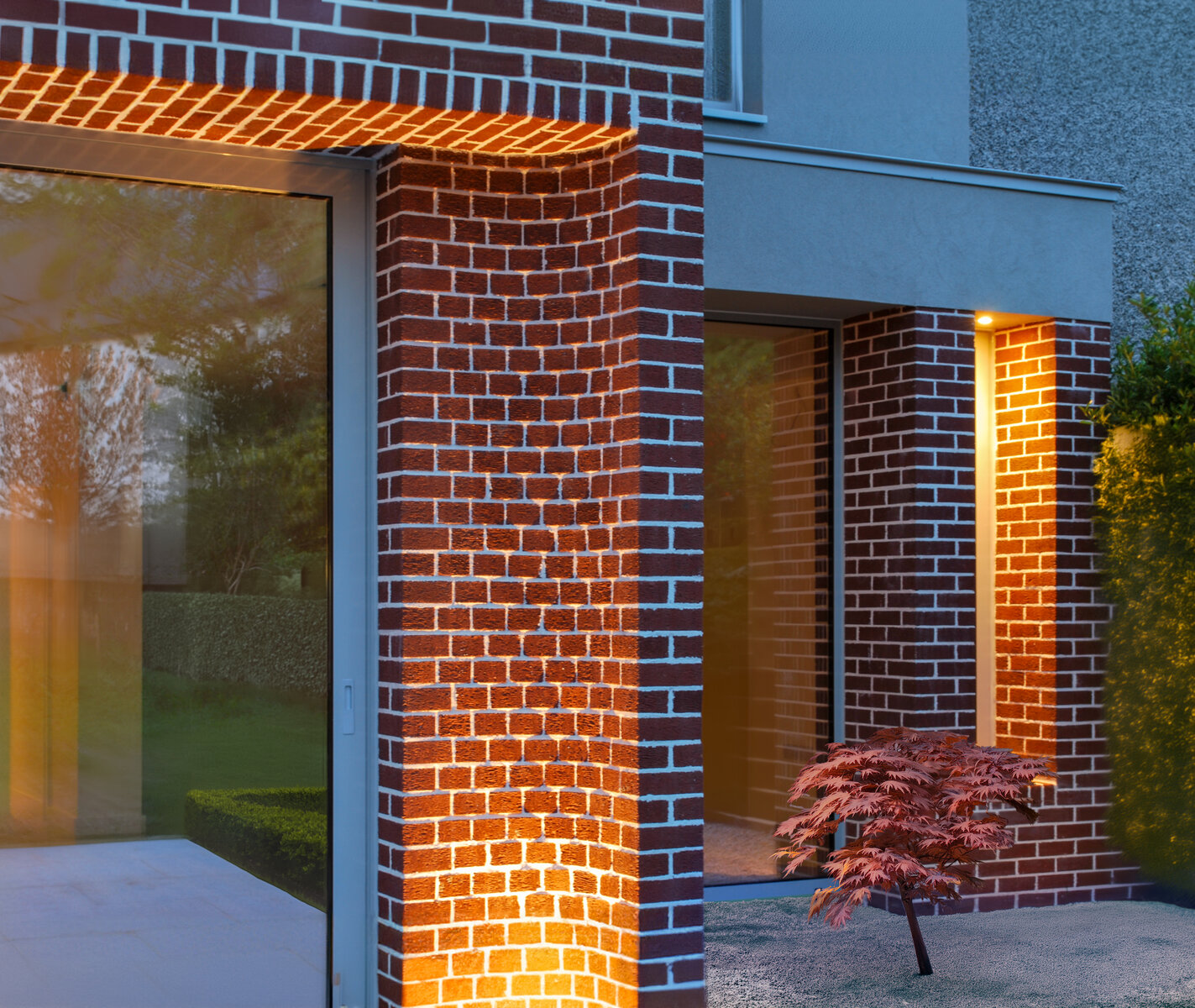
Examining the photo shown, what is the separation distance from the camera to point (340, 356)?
201 inches

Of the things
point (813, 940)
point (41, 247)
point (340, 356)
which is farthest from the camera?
point (813, 940)

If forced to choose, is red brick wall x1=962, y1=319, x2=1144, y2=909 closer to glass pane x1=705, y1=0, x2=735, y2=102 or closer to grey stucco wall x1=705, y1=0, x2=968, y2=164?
grey stucco wall x1=705, y1=0, x2=968, y2=164

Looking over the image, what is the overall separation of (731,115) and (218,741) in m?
4.12

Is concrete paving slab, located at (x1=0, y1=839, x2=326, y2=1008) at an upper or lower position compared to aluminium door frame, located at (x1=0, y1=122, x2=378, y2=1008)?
lower

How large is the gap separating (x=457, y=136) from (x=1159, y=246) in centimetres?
522

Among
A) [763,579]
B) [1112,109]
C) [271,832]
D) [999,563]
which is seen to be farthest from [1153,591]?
[271,832]

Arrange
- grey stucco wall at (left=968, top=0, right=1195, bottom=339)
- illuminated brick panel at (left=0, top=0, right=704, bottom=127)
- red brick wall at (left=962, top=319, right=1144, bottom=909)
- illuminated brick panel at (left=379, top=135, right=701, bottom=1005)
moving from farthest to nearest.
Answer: grey stucco wall at (left=968, top=0, right=1195, bottom=339)
red brick wall at (left=962, top=319, right=1144, bottom=909)
illuminated brick panel at (left=379, top=135, right=701, bottom=1005)
illuminated brick panel at (left=0, top=0, right=704, bottom=127)

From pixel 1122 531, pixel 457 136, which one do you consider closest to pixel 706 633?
pixel 1122 531

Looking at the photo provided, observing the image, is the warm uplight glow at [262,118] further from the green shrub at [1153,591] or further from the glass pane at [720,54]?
the green shrub at [1153,591]

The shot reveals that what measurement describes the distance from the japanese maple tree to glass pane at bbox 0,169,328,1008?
211cm

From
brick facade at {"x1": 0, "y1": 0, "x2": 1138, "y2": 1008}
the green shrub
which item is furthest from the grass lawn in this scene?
the green shrub

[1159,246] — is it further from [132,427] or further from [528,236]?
[132,427]

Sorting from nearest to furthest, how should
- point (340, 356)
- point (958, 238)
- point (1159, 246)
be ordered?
point (340, 356), point (958, 238), point (1159, 246)

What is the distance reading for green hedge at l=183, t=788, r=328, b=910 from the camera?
16.0 feet
